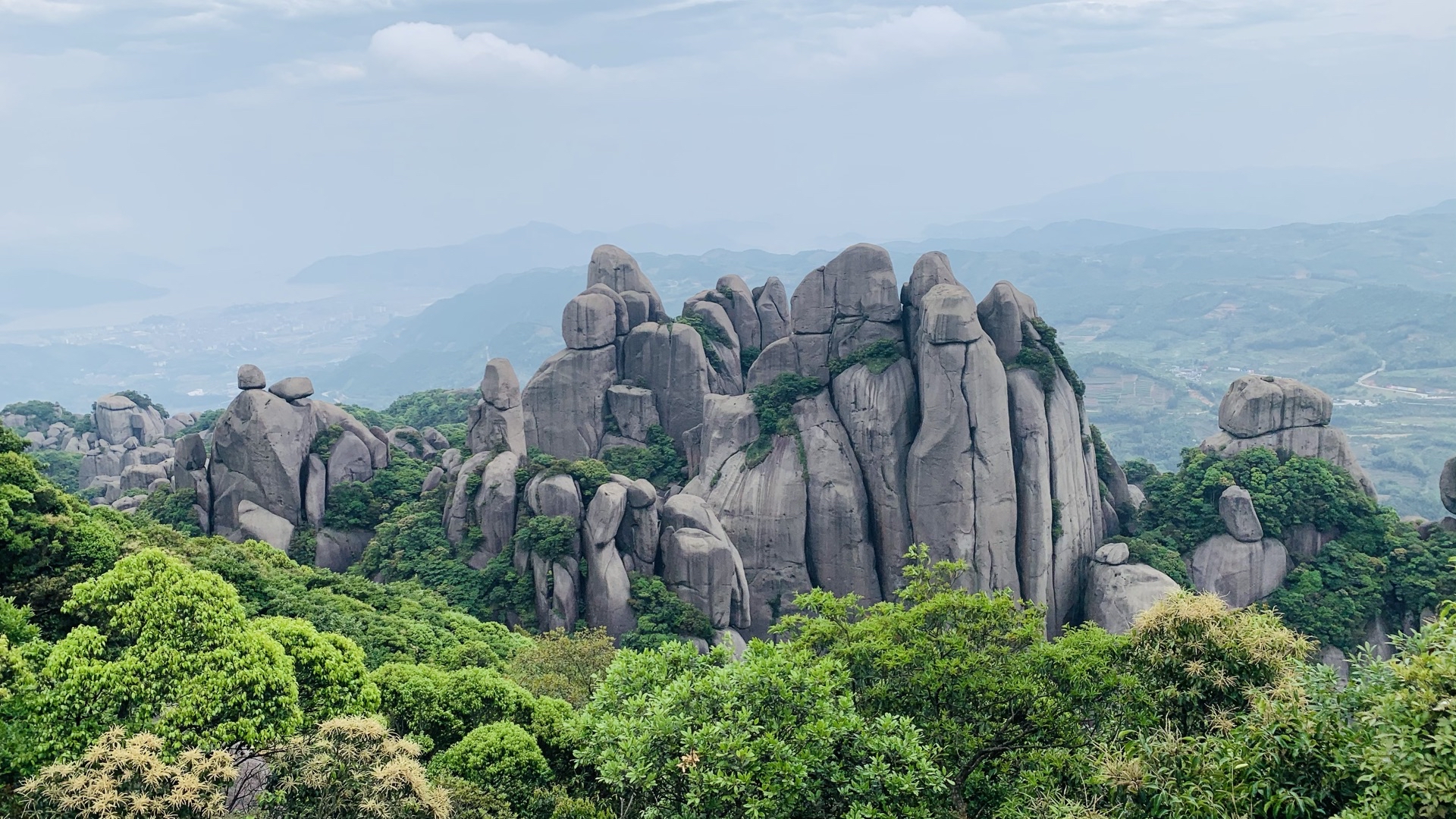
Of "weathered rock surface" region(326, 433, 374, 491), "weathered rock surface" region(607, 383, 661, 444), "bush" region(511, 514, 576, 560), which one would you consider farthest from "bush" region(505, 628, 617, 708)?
"weathered rock surface" region(607, 383, 661, 444)

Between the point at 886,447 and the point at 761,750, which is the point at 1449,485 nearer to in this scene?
the point at 886,447

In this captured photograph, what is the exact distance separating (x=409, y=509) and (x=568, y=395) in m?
9.52

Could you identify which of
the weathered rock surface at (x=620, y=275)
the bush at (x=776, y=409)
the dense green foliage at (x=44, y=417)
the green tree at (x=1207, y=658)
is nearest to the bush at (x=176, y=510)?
the weathered rock surface at (x=620, y=275)

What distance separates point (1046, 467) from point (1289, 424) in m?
10.5

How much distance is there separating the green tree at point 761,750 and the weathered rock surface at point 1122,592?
20.1 meters

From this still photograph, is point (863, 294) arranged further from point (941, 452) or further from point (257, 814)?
point (257, 814)

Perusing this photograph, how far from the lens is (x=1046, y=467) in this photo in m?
32.9

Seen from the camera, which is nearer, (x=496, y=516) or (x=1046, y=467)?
(x=1046, y=467)

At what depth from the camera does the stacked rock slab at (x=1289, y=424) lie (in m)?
35.7

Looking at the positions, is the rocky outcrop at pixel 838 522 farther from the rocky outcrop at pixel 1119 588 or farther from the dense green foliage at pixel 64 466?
the dense green foliage at pixel 64 466

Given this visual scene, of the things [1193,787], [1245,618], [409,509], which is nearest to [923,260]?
[409,509]

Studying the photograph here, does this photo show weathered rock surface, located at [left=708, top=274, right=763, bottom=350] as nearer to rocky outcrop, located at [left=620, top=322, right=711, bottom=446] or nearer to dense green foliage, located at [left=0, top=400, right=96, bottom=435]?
rocky outcrop, located at [left=620, top=322, right=711, bottom=446]

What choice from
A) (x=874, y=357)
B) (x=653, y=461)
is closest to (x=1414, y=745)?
(x=874, y=357)

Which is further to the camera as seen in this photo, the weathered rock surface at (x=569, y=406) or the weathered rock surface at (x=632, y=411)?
the weathered rock surface at (x=569, y=406)
